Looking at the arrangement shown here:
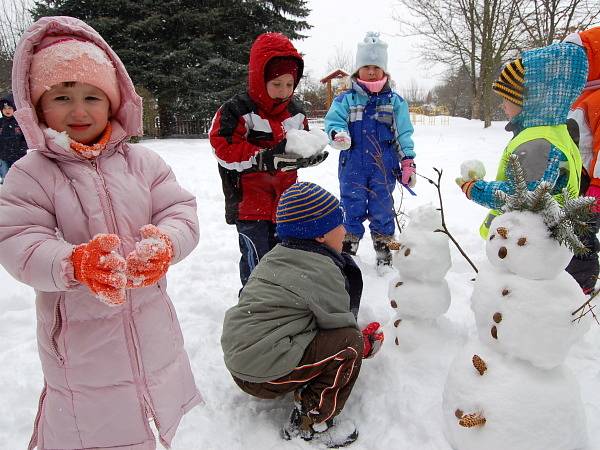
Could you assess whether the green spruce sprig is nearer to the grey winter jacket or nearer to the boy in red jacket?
the grey winter jacket

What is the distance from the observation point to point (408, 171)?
144 inches

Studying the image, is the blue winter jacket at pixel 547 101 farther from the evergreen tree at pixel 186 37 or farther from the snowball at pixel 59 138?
the evergreen tree at pixel 186 37

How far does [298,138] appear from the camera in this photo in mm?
2637

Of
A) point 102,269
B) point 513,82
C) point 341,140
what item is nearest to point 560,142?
point 513,82

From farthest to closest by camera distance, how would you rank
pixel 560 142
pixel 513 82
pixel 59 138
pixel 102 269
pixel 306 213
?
1. pixel 513 82
2. pixel 560 142
3. pixel 306 213
4. pixel 59 138
5. pixel 102 269

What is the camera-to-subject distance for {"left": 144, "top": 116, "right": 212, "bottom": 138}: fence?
1752 centimetres

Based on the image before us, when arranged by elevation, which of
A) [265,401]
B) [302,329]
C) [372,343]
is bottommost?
[265,401]

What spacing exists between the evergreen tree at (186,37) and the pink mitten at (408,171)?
13.6m

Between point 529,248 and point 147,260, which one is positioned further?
point 529,248

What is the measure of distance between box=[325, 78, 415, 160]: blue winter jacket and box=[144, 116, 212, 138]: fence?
1471 cm

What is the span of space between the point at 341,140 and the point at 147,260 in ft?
8.01

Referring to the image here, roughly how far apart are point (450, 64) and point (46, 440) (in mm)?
24846

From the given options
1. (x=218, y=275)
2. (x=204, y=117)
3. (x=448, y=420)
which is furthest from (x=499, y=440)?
(x=204, y=117)

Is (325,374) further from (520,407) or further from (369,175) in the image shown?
(369,175)
